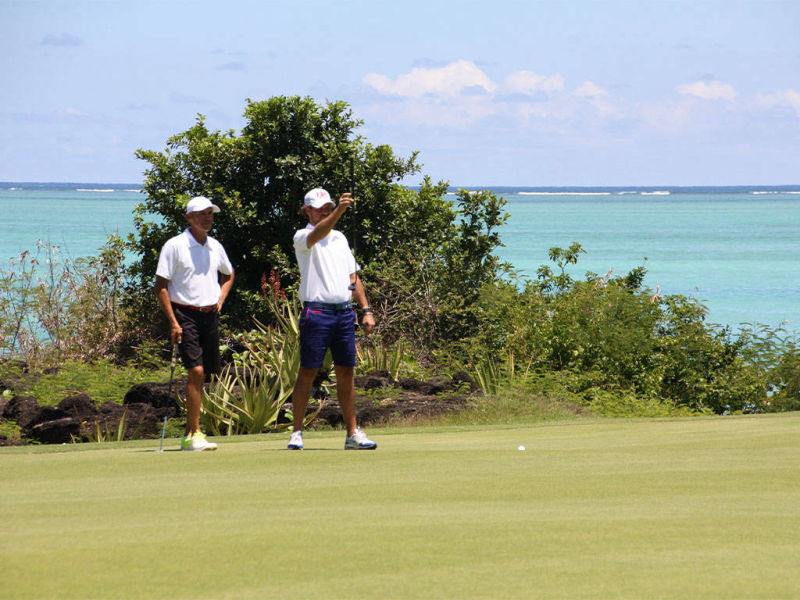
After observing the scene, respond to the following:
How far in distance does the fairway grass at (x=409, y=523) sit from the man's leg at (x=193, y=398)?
0.55m

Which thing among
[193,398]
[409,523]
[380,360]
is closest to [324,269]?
[193,398]

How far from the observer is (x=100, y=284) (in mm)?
20234

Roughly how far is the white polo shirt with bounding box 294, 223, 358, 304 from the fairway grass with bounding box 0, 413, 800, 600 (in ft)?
4.14

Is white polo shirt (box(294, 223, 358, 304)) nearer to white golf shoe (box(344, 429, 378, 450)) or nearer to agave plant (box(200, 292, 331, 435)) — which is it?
white golf shoe (box(344, 429, 378, 450))

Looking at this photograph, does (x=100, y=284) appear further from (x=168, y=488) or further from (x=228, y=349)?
(x=168, y=488)

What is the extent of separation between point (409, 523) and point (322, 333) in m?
3.58

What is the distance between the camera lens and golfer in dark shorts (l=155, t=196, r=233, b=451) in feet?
28.9

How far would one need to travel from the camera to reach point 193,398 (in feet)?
29.7

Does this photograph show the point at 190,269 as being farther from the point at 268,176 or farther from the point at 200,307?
the point at 268,176

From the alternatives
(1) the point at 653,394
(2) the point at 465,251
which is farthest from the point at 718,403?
(2) the point at 465,251

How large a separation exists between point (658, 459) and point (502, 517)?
101 inches

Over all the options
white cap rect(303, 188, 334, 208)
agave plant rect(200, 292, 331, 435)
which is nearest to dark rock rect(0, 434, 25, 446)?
agave plant rect(200, 292, 331, 435)

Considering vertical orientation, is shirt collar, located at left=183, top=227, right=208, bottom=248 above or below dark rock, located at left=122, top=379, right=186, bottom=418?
above

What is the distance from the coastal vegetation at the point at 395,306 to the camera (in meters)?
15.6
